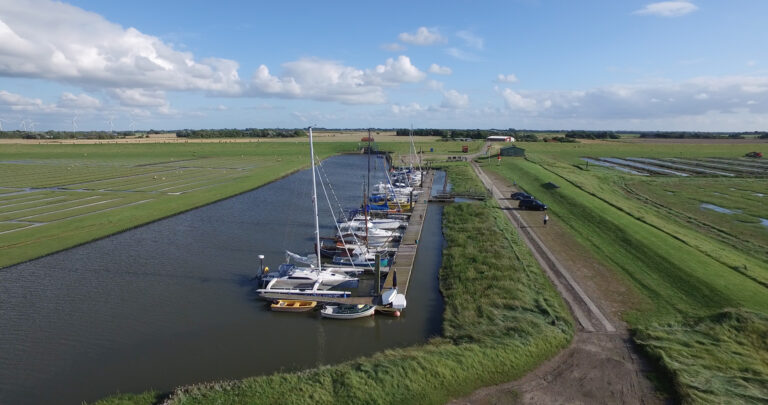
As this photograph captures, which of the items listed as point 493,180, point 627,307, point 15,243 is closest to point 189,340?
point 627,307

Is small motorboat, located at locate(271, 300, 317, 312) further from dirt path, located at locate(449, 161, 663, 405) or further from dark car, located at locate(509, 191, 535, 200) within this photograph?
dark car, located at locate(509, 191, 535, 200)

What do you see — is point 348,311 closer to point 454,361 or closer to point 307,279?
point 307,279

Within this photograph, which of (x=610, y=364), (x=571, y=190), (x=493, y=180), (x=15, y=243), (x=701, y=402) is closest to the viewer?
(x=701, y=402)

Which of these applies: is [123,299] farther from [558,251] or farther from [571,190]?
[571,190]

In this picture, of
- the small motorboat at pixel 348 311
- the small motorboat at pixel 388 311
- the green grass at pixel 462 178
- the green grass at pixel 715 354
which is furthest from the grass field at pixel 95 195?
the green grass at pixel 715 354

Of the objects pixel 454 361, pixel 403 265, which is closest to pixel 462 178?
pixel 403 265

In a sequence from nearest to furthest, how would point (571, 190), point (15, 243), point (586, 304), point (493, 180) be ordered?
1. point (586, 304)
2. point (15, 243)
3. point (571, 190)
4. point (493, 180)

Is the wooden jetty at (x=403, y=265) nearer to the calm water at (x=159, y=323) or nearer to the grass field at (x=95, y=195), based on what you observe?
the calm water at (x=159, y=323)

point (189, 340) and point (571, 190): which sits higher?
point (571, 190)
